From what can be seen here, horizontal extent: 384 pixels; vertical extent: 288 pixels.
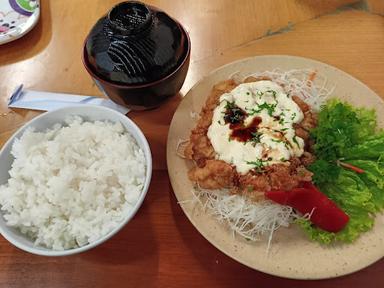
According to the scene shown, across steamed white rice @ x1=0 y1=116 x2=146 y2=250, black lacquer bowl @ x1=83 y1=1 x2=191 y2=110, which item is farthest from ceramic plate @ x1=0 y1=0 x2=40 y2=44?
steamed white rice @ x1=0 y1=116 x2=146 y2=250

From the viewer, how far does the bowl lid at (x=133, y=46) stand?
4.71 feet

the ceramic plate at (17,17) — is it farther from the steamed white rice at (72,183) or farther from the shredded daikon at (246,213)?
the shredded daikon at (246,213)

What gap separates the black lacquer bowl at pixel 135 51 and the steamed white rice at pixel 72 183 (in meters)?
0.19

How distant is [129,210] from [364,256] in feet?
2.69

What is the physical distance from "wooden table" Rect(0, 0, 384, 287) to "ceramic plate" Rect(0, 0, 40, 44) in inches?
2.2

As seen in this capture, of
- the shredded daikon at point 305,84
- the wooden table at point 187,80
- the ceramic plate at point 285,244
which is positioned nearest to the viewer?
the ceramic plate at point 285,244

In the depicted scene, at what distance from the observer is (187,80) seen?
1891mm

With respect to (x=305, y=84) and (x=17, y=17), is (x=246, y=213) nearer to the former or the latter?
(x=305, y=84)

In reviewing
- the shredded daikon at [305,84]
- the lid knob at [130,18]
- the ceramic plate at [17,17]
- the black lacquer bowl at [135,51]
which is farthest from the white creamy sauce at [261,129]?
the ceramic plate at [17,17]

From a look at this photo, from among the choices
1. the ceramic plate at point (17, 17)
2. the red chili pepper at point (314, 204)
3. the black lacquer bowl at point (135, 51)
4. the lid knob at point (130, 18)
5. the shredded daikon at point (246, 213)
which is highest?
the lid knob at point (130, 18)

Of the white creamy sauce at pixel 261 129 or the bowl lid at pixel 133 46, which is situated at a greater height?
the bowl lid at pixel 133 46

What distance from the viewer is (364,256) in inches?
50.1

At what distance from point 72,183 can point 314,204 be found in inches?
34.7

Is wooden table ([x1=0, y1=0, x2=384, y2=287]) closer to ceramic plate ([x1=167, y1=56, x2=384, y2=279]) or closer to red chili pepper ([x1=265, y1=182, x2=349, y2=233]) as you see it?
ceramic plate ([x1=167, y1=56, x2=384, y2=279])
